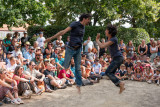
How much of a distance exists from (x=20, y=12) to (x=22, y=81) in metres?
7.63

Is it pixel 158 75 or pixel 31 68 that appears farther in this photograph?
pixel 158 75

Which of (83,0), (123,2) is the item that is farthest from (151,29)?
(83,0)

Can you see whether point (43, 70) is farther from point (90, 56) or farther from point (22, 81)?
Answer: point (90, 56)

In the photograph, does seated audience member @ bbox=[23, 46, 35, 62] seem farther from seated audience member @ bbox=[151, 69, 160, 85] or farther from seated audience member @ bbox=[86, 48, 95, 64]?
seated audience member @ bbox=[151, 69, 160, 85]

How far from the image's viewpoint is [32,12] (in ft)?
44.8

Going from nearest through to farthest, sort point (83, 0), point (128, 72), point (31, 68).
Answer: point (31, 68) < point (128, 72) < point (83, 0)

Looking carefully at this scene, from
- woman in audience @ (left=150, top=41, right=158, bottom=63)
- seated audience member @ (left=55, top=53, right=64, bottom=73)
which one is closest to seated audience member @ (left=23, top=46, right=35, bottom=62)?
seated audience member @ (left=55, top=53, right=64, bottom=73)

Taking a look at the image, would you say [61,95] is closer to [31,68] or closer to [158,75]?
[31,68]

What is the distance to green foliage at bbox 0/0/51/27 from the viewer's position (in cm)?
1215

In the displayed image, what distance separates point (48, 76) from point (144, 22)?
17.1 meters

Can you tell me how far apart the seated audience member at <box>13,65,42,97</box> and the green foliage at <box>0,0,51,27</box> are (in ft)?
20.5

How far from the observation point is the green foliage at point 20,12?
12145 mm

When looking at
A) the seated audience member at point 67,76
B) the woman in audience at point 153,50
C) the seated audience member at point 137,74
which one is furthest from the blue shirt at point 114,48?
the woman in audience at point 153,50

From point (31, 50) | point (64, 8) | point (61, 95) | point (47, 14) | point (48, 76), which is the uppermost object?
point (64, 8)
